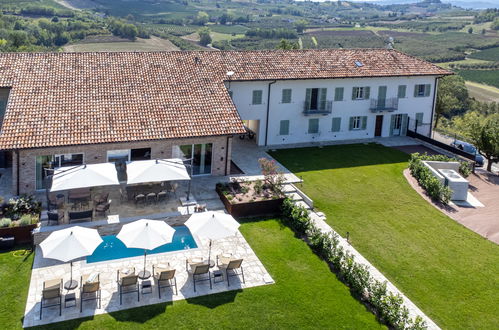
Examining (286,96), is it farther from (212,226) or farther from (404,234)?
(212,226)

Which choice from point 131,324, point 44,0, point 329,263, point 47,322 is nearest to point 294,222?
point 329,263

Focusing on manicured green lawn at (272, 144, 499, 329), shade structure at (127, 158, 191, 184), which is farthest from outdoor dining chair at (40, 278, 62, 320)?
manicured green lawn at (272, 144, 499, 329)

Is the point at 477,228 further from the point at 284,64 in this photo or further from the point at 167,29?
the point at 167,29

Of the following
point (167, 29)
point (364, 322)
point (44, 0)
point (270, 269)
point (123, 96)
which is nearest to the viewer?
point (364, 322)

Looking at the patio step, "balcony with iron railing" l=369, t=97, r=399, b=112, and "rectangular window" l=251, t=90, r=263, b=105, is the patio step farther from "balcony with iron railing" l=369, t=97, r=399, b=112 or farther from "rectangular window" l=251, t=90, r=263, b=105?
"balcony with iron railing" l=369, t=97, r=399, b=112

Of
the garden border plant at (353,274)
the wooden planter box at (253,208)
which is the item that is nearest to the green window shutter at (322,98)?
the wooden planter box at (253,208)
